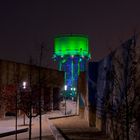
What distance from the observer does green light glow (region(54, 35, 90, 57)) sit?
124 metres

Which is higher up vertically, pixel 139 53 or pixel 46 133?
pixel 139 53

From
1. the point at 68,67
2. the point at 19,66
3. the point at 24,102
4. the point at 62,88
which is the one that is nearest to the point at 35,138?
the point at 24,102

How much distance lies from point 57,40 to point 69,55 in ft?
29.6

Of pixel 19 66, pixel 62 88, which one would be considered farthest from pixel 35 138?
pixel 62 88

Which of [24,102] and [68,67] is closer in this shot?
[24,102]

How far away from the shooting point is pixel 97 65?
40.6m

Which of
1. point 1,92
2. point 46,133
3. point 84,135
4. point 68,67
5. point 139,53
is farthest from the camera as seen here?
point 68,67

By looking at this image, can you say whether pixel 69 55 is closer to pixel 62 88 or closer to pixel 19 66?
pixel 62 88

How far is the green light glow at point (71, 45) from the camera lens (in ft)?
408

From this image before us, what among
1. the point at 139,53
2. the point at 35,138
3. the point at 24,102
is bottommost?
the point at 35,138

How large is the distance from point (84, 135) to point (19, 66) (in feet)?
87.5

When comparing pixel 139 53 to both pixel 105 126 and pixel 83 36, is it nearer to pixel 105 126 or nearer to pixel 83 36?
pixel 105 126

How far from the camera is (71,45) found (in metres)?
127

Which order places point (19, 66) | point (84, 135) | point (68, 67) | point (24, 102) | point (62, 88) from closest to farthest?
1. point (24, 102)
2. point (84, 135)
3. point (19, 66)
4. point (62, 88)
5. point (68, 67)
